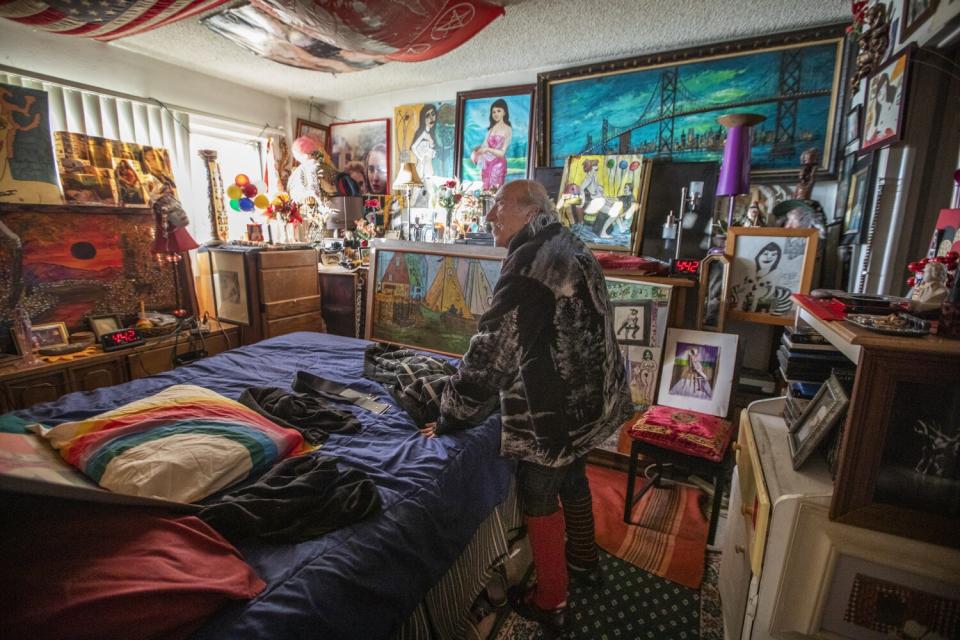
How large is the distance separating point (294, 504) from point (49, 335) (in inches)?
106

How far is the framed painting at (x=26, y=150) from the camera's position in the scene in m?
2.48

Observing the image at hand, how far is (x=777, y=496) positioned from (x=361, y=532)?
1.01m

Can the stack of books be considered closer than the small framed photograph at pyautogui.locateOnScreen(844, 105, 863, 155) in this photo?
Yes

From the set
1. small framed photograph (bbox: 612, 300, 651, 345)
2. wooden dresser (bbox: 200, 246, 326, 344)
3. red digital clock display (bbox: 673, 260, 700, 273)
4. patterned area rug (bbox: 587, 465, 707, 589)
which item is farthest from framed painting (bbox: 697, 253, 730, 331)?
wooden dresser (bbox: 200, 246, 326, 344)

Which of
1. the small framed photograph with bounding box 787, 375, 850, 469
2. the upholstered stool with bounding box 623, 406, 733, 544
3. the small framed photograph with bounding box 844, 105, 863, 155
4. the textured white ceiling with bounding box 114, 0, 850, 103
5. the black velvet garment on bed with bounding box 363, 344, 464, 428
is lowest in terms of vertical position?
the upholstered stool with bounding box 623, 406, 733, 544

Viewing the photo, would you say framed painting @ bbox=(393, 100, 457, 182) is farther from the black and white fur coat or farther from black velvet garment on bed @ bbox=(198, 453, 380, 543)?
black velvet garment on bed @ bbox=(198, 453, 380, 543)

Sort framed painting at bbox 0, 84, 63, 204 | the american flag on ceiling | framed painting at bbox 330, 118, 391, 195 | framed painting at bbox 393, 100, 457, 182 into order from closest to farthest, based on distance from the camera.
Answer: the american flag on ceiling → framed painting at bbox 0, 84, 63, 204 → framed painting at bbox 393, 100, 457, 182 → framed painting at bbox 330, 118, 391, 195

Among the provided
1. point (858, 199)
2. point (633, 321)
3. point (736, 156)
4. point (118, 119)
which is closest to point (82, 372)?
point (118, 119)

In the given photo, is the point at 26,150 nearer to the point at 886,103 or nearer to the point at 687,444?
the point at 687,444

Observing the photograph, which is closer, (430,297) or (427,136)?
(430,297)

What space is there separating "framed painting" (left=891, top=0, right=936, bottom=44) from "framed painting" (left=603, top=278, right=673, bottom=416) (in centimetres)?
134

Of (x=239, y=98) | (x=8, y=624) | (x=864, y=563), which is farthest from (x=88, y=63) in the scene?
(x=864, y=563)

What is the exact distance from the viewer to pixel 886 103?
70.1 inches

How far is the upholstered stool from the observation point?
1.81 m
